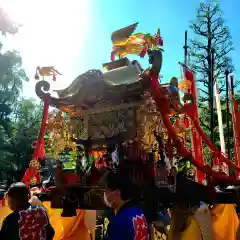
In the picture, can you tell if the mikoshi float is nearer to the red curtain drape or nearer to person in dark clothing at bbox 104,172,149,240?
→ the red curtain drape

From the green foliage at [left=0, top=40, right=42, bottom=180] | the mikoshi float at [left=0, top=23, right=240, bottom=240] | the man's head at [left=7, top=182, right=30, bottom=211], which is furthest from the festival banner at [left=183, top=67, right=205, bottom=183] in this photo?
the green foliage at [left=0, top=40, right=42, bottom=180]

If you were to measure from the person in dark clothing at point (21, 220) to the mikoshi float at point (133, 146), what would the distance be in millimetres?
1518

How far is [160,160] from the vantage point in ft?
16.0

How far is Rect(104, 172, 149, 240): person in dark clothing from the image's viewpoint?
2521 mm

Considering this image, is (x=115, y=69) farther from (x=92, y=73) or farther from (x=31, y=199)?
(x=31, y=199)

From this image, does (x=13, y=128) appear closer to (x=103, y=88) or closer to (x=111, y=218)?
(x=103, y=88)

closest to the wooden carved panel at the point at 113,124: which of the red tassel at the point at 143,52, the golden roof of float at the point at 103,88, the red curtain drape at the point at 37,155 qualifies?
the golden roof of float at the point at 103,88

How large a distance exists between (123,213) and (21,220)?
127 cm

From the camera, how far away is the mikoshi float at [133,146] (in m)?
4.44

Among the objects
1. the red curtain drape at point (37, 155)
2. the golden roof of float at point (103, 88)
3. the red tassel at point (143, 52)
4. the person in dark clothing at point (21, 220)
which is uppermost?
the red tassel at point (143, 52)

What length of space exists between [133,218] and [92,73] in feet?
9.29

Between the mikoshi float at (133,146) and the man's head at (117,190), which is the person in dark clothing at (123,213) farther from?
the mikoshi float at (133,146)

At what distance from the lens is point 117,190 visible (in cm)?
272

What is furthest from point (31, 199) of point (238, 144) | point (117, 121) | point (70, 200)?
point (238, 144)
